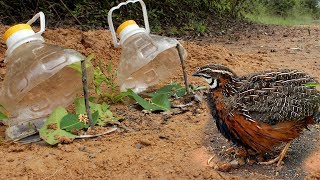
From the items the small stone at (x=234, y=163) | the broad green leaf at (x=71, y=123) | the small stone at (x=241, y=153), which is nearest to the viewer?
the small stone at (x=234, y=163)

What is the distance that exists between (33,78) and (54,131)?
1.98 feet

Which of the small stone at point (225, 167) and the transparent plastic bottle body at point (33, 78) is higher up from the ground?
the transparent plastic bottle body at point (33, 78)

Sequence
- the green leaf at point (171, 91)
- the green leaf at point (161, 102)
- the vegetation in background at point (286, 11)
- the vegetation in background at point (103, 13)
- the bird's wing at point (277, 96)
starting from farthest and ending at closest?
the vegetation in background at point (286, 11) < the vegetation in background at point (103, 13) < the green leaf at point (171, 91) < the green leaf at point (161, 102) < the bird's wing at point (277, 96)

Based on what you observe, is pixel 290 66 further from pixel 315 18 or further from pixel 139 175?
pixel 315 18

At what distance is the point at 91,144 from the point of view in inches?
142

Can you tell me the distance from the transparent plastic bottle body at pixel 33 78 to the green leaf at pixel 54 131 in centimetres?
40

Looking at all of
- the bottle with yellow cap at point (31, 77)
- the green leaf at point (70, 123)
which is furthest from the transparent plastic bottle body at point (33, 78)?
the green leaf at point (70, 123)

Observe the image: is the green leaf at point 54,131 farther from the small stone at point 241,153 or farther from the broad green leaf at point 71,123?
the small stone at point 241,153

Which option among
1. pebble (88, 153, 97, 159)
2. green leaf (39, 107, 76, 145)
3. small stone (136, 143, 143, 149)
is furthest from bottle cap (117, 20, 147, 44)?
pebble (88, 153, 97, 159)

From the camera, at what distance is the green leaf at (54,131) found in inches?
141

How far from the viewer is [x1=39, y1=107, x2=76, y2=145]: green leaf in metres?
3.59

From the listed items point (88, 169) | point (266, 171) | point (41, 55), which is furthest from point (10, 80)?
point (266, 171)

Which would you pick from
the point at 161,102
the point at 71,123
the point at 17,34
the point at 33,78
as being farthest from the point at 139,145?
the point at 17,34

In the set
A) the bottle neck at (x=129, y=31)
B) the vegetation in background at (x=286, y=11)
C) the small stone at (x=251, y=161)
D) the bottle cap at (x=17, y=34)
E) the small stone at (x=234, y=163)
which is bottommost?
the vegetation in background at (x=286, y=11)
